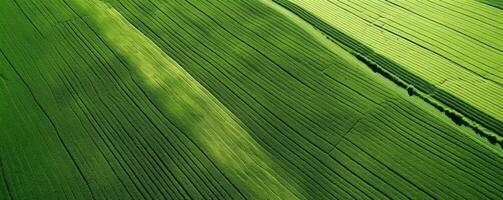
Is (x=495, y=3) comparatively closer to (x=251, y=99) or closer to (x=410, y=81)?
(x=410, y=81)

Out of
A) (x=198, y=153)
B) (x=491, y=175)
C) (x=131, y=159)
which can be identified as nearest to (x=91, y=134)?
(x=131, y=159)

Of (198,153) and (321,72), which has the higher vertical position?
(321,72)

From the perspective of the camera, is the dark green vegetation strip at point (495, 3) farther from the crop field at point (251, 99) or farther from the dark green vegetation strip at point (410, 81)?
the dark green vegetation strip at point (410, 81)

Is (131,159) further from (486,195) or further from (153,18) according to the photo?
(486,195)

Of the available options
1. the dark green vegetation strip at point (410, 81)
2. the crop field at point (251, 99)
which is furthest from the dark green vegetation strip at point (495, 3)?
the dark green vegetation strip at point (410, 81)

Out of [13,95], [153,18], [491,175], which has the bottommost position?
[13,95]

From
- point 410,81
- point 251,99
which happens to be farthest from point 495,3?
point 251,99
